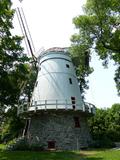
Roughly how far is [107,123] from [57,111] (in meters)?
19.3

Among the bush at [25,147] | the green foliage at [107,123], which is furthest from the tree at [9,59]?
the green foliage at [107,123]

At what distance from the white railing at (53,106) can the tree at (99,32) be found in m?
3.80

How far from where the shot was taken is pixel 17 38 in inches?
1288

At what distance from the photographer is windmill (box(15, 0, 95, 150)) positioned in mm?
31938

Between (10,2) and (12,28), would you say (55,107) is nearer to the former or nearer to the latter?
(12,28)

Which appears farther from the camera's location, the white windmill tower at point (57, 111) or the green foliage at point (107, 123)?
the green foliage at point (107, 123)

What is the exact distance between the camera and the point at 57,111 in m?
32.3

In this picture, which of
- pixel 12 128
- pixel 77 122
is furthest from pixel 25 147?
pixel 12 128

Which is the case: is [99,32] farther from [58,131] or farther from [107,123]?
[107,123]

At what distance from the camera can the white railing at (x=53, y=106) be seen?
104ft

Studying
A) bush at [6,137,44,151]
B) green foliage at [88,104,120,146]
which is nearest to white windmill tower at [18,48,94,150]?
bush at [6,137,44,151]

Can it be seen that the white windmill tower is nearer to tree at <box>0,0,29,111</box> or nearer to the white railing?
the white railing

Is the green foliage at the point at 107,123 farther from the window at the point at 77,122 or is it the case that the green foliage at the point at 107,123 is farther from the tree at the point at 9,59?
the tree at the point at 9,59

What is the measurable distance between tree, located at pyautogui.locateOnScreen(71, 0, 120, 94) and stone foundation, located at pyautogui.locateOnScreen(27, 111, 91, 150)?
Answer: 5739 mm
